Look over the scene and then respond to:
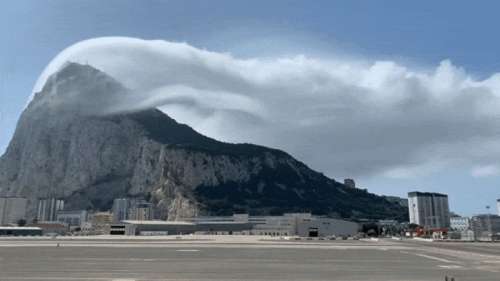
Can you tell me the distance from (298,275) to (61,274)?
14.8 m

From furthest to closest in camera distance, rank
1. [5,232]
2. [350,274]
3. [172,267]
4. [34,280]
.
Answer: [5,232], [172,267], [350,274], [34,280]

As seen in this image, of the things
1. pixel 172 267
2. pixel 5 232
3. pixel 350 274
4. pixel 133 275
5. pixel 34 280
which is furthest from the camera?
pixel 5 232

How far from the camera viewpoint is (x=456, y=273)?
3000 centimetres

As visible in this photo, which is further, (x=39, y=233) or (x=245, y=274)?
(x=39, y=233)

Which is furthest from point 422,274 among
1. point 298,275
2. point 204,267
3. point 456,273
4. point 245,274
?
point 204,267

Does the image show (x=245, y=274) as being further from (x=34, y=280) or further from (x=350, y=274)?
(x=34, y=280)

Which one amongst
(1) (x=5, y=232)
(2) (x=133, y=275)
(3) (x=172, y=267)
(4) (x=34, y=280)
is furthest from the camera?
(1) (x=5, y=232)

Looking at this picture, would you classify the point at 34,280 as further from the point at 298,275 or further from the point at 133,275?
the point at 298,275

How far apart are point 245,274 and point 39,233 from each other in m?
196

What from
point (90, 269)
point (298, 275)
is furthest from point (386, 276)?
point (90, 269)

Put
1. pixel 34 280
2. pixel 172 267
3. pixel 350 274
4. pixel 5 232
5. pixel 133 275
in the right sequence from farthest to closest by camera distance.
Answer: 1. pixel 5 232
2. pixel 172 267
3. pixel 350 274
4. pixel 133 275
5. pixel 34 280

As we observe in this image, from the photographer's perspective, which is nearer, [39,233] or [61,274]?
[61,274]

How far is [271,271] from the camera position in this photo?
97.9ft

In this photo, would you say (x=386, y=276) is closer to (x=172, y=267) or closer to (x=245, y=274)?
(x=245, y=274)
